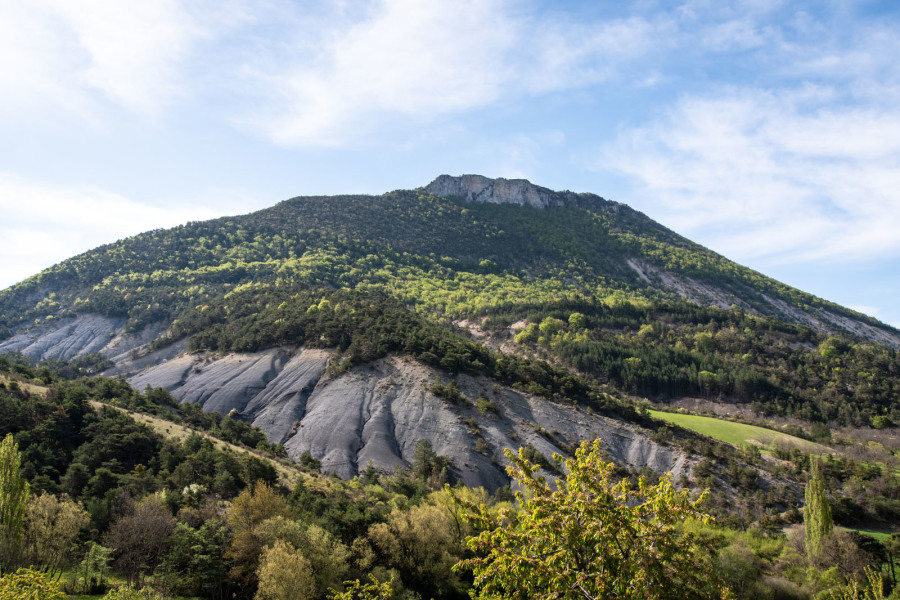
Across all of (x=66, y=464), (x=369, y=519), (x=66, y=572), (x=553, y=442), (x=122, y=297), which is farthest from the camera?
(x=122, y=297)

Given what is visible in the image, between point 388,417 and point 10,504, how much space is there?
49705 millimetres

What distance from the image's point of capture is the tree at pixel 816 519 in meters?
45.7

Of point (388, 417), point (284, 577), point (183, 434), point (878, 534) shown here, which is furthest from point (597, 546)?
point (388, 417)

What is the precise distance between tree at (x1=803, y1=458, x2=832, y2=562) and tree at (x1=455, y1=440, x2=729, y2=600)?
4668cm

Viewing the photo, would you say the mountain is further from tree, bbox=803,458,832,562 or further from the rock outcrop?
tree, bbox=803,458,832,562

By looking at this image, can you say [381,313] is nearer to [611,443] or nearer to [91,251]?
[611,443]

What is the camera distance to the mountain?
72.6m

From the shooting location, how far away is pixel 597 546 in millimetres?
10281

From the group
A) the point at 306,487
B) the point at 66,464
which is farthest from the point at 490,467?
the point at 66,464

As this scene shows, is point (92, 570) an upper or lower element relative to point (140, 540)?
lower

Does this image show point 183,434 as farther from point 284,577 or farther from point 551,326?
point 551,326

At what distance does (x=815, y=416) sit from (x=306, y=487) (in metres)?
96.7

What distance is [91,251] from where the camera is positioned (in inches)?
6393

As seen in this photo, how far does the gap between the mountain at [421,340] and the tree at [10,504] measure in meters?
38.0
